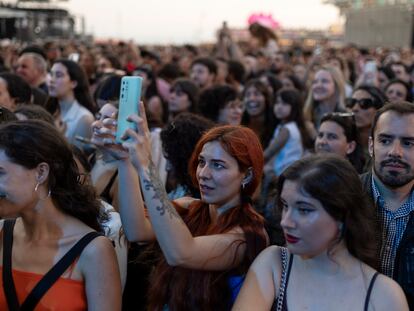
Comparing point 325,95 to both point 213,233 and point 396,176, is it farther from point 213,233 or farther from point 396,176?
point 213,233

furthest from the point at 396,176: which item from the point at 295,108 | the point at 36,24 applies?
the point at 36,24

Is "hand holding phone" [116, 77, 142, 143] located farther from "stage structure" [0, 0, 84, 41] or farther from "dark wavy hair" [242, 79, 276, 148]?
"stage structure" [0, 0, 84, 41]

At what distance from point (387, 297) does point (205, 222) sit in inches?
34.9

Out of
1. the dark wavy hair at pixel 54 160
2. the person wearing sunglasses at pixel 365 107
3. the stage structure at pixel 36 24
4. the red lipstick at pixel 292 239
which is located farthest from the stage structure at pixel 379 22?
the red lipstick at pixel 292 239

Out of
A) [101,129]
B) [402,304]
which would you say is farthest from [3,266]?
[402,304]

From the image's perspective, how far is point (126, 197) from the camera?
237 cm

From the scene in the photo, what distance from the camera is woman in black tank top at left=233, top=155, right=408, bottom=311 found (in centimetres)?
199

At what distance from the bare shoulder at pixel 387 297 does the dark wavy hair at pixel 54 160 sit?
112 cm

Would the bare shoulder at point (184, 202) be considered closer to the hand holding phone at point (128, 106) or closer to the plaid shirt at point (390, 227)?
the hand holding phone at point (128, 106)

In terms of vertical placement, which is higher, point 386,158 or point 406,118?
point 406,118

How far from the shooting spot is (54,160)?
89.9 inches

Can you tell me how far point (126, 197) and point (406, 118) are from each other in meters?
1.31

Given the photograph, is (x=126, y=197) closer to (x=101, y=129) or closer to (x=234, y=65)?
(x=101, y=129)

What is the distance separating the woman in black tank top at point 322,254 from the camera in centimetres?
199
